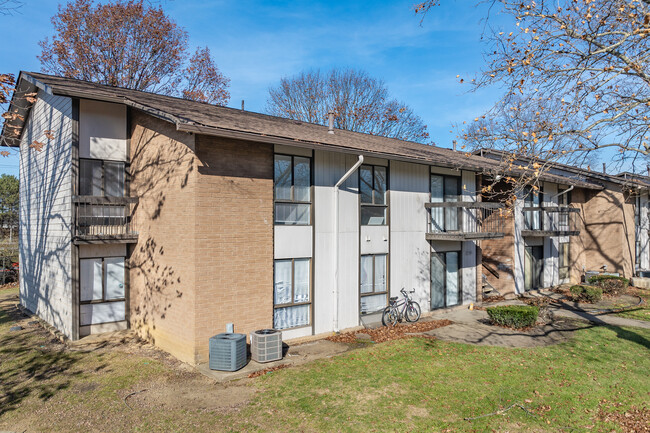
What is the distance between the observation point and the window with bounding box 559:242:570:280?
2155 centimetres

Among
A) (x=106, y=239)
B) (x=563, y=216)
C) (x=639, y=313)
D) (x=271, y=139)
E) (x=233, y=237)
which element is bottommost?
(x=639, y=313)

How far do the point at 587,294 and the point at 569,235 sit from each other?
14.6 ft

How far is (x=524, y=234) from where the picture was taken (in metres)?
18.5

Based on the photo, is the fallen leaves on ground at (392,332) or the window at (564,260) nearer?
the fallen leaves on ground at (392,332)

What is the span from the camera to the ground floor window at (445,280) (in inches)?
579

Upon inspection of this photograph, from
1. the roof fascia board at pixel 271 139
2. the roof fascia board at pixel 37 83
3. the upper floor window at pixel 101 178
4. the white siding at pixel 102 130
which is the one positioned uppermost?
the roof fascia board at pixel 37 83

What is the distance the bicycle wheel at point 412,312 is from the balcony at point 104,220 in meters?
8.39

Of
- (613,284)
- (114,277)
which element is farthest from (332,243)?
(613,284)

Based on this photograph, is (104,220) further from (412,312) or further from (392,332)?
(412,312)

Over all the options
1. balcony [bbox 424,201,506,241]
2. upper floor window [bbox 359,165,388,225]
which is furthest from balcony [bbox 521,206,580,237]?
upper floor window [bbox 359,165,388,225]

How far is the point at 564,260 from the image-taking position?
21859 millimetres

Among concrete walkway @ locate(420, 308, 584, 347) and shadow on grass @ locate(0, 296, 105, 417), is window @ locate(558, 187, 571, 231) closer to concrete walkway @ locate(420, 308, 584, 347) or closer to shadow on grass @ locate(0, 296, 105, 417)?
concrete walkway @ locate(420, 308, 584, 347)

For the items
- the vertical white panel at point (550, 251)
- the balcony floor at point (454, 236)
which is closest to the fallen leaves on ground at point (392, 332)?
the balcony floor at point (454, 236)

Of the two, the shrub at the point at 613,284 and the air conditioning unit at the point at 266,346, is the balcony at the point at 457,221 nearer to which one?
the air conditioning unit at the point at 266,346
